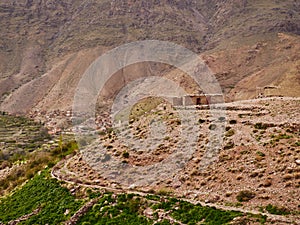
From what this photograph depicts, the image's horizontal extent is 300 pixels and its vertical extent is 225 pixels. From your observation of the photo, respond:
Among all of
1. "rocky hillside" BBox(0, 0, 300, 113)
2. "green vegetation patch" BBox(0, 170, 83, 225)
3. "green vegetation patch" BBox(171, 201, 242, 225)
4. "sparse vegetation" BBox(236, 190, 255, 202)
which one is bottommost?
"green vegetation patch" BBox(0, 170, 83, 225)

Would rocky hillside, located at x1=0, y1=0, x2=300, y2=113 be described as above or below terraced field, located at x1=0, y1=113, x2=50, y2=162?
above

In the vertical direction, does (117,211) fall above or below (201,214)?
below

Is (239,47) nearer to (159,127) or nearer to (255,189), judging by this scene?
(159,127)

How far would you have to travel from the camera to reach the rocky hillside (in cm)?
10400

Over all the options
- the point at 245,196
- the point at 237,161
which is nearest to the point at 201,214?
the point at 245,196

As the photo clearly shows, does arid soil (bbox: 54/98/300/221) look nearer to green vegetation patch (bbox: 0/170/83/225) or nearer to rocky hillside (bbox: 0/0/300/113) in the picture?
green vegetation patch (bbox: 0/170/83/225)

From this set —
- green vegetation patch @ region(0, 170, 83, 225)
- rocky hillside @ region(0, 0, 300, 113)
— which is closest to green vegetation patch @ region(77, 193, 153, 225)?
green vegetation patch @ region(0, 170, 83, 225)

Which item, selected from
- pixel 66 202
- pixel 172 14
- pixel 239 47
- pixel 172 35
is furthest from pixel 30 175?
pixel 172 14

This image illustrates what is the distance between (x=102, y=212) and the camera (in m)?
17.9

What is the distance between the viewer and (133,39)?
520ft

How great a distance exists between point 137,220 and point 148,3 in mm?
190313

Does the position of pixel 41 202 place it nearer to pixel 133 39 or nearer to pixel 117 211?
pixel 117 211

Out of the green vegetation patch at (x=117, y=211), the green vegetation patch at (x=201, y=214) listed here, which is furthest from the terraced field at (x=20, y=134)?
the green vegetation patch at (x=201, y=214)

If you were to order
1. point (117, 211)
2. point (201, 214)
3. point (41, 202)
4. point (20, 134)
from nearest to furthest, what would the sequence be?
1. point (201, 214)
2. point (117, 211)
3. point (41, 202)
4. point (20, 134)
